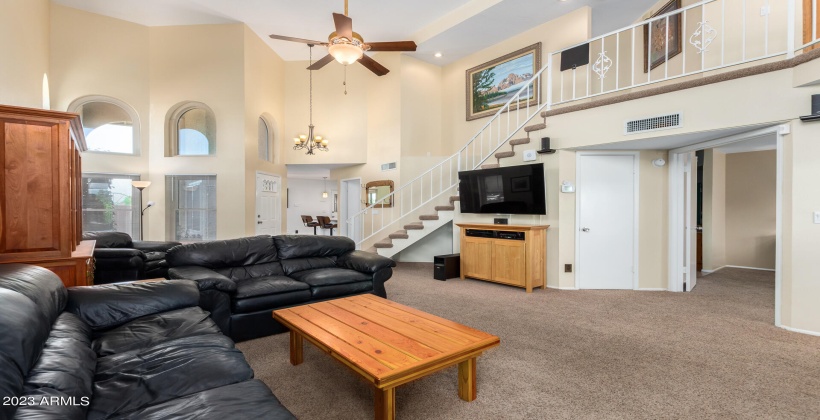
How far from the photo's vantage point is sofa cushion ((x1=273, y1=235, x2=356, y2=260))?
424 centimetres

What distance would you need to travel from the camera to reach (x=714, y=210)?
22.4 feet

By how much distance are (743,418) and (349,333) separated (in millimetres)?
2259

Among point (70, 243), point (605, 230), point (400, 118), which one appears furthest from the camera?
point (400, 118)

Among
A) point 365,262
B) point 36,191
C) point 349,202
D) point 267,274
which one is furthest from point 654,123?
point 349,202

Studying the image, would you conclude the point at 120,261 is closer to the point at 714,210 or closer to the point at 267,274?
the point at 267,274

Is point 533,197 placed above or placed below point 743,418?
above

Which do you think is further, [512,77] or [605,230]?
[512,77]

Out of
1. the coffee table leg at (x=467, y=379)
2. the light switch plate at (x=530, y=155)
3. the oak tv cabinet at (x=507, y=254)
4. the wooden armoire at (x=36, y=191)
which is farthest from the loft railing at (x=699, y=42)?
the wooden armoire at (x=36, y=191)

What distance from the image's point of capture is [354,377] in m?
2.50

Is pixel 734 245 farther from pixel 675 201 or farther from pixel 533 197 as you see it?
pixel 533 197

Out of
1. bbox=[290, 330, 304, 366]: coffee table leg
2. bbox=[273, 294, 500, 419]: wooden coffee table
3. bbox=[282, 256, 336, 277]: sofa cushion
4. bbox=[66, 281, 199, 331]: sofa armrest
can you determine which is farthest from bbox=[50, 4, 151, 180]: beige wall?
bbox=[273, 294, 500, 419]: wooden coffee table

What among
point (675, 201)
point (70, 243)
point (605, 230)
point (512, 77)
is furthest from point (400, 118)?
point (70, 243)

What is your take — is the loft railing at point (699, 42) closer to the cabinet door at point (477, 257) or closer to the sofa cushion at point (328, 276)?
the cabinet door at point (477, 257)

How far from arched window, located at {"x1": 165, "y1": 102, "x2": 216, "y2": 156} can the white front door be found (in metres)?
1.15
